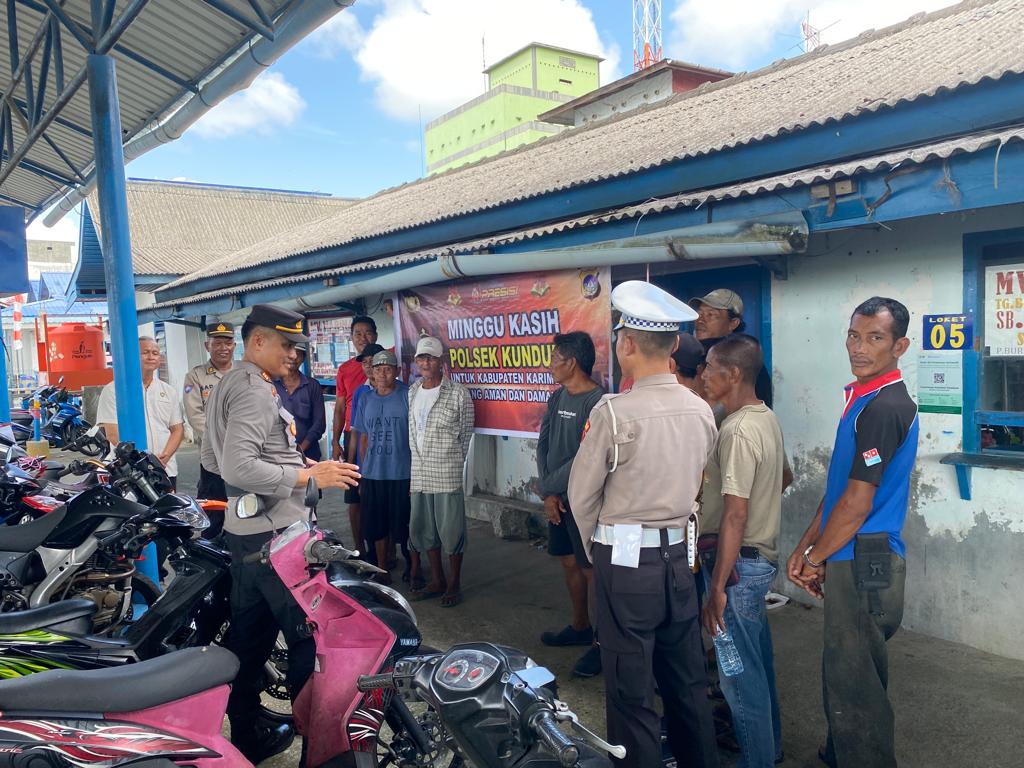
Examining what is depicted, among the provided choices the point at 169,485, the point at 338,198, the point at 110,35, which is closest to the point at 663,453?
the point at 169,485

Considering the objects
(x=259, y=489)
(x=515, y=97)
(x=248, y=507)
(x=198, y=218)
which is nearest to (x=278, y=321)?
(x=259, y=489)

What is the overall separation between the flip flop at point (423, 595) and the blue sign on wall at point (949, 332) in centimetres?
353

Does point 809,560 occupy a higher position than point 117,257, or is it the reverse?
point 117,257

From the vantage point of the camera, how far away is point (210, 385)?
18.2ft

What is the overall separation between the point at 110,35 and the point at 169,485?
9.84ft

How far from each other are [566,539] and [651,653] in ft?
5.50

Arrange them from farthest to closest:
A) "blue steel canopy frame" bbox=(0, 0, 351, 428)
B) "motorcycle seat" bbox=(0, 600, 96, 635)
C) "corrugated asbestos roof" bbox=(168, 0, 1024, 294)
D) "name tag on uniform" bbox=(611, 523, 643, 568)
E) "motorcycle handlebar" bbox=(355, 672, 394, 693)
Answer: "blue steel canopy frame" bbox=(0, 0, 351, 428)
"corrugated asbestos roof" bbox=(168, 0, 1024, 294)
"name tag on uniform" bbox=(611, 523, 643, 568)
"motorcycle seat" bbox=(0, 600, 96, 635)
"motorcycle handlebar" bbox=(355, 672, 394, 693)

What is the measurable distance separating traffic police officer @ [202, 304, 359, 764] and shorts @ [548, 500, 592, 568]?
149cm

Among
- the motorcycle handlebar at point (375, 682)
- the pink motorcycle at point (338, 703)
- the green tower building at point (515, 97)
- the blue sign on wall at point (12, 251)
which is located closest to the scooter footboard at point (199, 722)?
the pink motorcycle at point (338, 703)

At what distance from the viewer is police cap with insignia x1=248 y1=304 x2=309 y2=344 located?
299 centimetres

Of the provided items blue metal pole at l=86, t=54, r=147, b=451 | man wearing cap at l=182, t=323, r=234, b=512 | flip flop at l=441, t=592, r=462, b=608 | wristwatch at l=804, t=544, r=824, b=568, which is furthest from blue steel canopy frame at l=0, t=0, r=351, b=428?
wristwatch at l=804, t=544, r=824, b=568

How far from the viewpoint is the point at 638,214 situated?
416 centimetres

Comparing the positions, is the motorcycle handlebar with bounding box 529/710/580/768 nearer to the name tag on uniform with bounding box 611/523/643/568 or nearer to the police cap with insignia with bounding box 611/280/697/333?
the name tag on uniform with bounding box 611/523/643/568

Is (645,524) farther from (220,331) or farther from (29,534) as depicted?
(220,331)
